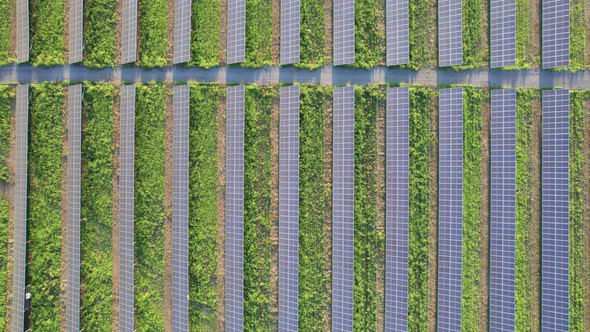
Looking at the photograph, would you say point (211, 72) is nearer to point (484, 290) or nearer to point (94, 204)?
point (94, 204)

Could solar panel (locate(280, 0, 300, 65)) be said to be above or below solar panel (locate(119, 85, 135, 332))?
above

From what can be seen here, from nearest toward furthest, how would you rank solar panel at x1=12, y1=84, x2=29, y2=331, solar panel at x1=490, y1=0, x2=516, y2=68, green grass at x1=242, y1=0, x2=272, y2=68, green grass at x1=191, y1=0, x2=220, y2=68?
solar panel at x1=490, y1=0, x2=516, y2=68
green grass at x1=242, y1=0, x2=272, y2=68
green grass at x1=191, y1=0, x2=220, y2=68
solar panel at x1=12, y1=84, x2=29, y2=331

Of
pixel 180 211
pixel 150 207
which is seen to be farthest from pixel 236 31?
pixel 150 207

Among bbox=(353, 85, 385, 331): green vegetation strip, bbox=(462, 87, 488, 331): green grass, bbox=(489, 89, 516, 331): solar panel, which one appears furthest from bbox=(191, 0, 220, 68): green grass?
bbox=(489, 89, 516, 331): solar panel

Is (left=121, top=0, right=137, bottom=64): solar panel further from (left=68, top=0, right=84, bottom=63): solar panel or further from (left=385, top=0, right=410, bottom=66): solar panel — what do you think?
(left=385, top=0, right=410, bottom=66): solar panel

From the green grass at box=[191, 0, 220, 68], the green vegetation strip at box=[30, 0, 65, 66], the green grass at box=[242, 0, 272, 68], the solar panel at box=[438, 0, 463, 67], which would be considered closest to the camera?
the solar panel at box=[438, 0, 463, 67]

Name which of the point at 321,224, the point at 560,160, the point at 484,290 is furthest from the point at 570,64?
the point at 321,224

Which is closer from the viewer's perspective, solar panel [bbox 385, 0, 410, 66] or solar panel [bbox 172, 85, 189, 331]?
solar panel [bbox 385, 0, 410, 66]
